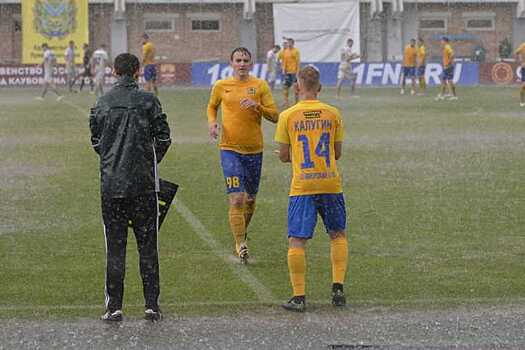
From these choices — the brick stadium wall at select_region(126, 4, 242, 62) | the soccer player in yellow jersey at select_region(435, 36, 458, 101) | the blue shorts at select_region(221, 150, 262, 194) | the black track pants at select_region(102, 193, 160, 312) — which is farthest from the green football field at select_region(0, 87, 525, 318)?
the brick stadium wall at select_region(126, 4, 242, 62)

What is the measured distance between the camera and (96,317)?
27.8ft

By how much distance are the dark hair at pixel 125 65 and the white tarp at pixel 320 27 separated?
1835 inches

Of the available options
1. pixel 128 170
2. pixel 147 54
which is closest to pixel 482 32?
pixel 147 54

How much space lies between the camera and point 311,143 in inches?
347

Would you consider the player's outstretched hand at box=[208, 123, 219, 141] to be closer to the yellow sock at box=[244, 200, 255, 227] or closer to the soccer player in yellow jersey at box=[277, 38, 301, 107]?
the yellow sock at box=[244, 200, 255, 227]

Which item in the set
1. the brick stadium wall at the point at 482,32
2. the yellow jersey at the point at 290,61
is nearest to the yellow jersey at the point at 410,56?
the yellow jersey at the point at 290,61

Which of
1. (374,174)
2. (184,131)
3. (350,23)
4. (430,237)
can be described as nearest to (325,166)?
(430,237)

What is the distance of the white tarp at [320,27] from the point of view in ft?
181

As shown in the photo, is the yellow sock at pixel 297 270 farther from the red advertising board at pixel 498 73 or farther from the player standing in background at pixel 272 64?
Answer: the red advertising board at pixel 498 73

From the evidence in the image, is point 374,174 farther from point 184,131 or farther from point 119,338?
point 119,338

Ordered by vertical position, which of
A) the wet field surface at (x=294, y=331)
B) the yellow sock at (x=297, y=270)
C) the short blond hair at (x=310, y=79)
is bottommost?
the wet field surface at (x=294, y=331)

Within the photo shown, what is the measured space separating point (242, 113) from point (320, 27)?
Result: 44.7 meters

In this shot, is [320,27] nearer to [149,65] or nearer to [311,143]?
[149,65]

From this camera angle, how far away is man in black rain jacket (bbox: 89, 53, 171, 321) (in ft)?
27.0
